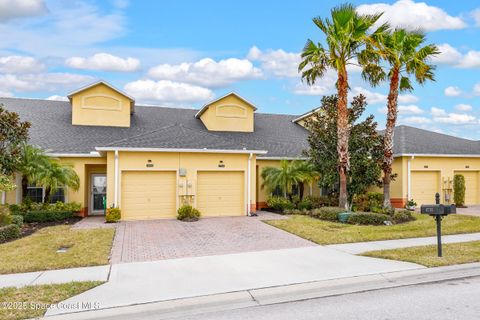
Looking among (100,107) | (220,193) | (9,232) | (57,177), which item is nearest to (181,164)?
(220,193)

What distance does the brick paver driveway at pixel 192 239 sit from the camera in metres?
9.50

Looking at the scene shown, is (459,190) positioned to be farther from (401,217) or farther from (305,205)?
(305,205)

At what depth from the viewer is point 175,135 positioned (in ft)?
55.9

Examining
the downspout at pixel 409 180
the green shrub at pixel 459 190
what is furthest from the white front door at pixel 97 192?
the green shrub at pixel 459 190

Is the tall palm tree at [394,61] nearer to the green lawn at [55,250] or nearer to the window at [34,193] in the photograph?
the green lawn at [55,250]

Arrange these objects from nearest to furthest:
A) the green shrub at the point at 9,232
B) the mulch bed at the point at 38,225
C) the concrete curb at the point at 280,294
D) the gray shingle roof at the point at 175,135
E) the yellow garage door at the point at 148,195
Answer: the concrete curb at the point at 280,294
the green shrub at the point at 9,232
the mulch bed at the point at 38,225
the yellow garage door at the point at 148,195
the gray shingle roof at the point at 175,135

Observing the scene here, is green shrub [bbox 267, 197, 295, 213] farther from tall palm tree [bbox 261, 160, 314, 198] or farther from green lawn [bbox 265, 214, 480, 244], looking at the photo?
green lawn [bbox 265, 214, 480, 244]

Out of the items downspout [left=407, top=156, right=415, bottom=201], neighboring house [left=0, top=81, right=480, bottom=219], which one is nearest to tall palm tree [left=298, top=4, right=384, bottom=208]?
neighboring house [left=0, top=81, right=480, bottom=219]

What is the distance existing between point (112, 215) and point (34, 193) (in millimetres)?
4973

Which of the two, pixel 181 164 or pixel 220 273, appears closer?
pixel 220 273

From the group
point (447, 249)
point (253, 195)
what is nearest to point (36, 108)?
point (253, 195)

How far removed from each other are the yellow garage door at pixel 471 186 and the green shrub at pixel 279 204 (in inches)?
412

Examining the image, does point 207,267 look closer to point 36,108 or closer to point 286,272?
point 286,272

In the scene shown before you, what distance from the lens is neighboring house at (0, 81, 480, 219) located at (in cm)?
1573
